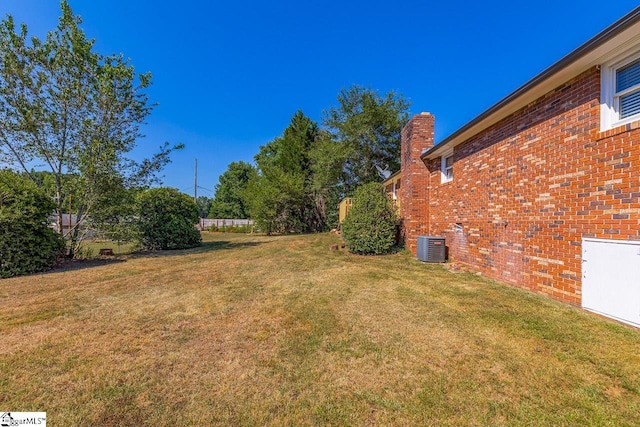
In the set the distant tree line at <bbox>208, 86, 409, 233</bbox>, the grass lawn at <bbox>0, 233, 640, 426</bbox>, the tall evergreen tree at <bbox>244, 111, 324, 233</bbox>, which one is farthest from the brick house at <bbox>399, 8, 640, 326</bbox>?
the tall evergreen tree at <bbox>244, 111, 324, 233</bbox>

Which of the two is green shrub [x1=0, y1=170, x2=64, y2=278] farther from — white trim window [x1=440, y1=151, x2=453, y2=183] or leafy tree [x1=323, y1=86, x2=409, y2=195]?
leafy tree [x1=323, y1=86, x2=409, y2=195]

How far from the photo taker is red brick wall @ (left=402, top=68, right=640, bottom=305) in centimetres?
362

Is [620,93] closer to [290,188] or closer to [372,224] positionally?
[372,224]

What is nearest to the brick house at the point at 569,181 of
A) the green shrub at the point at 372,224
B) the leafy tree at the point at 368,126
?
the green shrub at the point at 372,224

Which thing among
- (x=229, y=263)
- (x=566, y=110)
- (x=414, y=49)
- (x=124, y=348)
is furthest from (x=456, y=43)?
(x=124, y=348)

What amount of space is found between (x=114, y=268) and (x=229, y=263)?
10.6 ft

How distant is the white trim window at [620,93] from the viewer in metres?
3.52

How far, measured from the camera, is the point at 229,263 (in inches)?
331

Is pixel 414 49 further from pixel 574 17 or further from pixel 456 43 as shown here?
pixel 574 17

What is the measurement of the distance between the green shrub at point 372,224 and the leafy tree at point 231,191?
39.9 m

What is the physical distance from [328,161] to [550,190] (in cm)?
1796

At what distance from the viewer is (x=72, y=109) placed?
9.16 m

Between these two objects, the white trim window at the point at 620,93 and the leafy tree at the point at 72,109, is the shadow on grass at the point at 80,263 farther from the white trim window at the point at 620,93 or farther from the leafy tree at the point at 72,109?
the white trim window at the point at 620,93

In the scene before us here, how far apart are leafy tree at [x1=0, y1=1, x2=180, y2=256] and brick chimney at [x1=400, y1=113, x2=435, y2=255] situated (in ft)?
32.9
